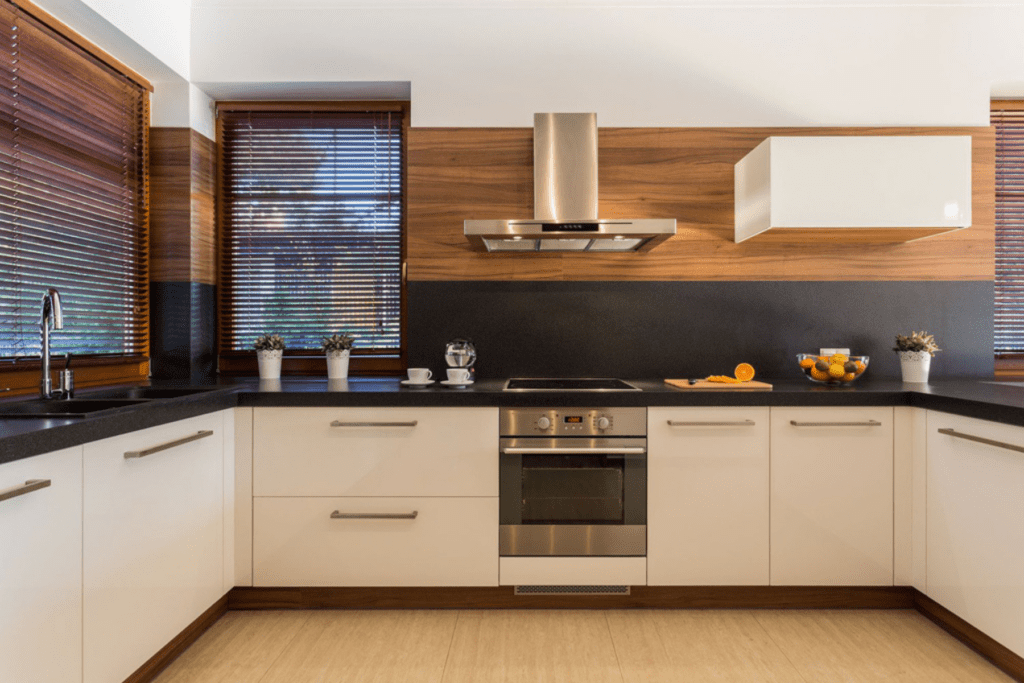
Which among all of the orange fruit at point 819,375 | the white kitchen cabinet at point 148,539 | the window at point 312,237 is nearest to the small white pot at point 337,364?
the window at point 312,237

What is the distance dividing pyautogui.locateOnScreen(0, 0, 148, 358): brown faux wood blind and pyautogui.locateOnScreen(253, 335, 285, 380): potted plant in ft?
1.72

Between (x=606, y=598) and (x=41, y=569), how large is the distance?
1.89 metres

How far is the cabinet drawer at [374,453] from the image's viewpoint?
8.23ft

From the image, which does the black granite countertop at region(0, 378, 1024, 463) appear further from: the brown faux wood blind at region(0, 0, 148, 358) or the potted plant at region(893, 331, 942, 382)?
the brown faux wood blind at region(0, 0, 148, 358)

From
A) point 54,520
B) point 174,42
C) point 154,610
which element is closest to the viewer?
point 54,520

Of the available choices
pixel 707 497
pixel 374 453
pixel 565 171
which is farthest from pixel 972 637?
pixel 565 171

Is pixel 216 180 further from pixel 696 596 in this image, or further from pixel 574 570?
pixel 696 596

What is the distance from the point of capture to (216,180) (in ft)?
10.8

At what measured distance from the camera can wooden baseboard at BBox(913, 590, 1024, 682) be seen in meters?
2.06

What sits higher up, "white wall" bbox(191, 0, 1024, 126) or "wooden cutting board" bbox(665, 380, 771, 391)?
"white wall" bbox(191, 0, 1024, 126)

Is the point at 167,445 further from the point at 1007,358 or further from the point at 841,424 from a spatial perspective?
the point at 1007,358

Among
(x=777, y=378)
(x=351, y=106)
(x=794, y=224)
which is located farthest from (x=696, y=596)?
(x=351, y=106)

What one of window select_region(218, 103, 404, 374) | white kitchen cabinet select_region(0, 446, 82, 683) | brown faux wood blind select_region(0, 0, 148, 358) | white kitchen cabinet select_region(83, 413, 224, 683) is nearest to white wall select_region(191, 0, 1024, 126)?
window select_region(218, 103, 404, 374)

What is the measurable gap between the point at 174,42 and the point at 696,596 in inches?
130
